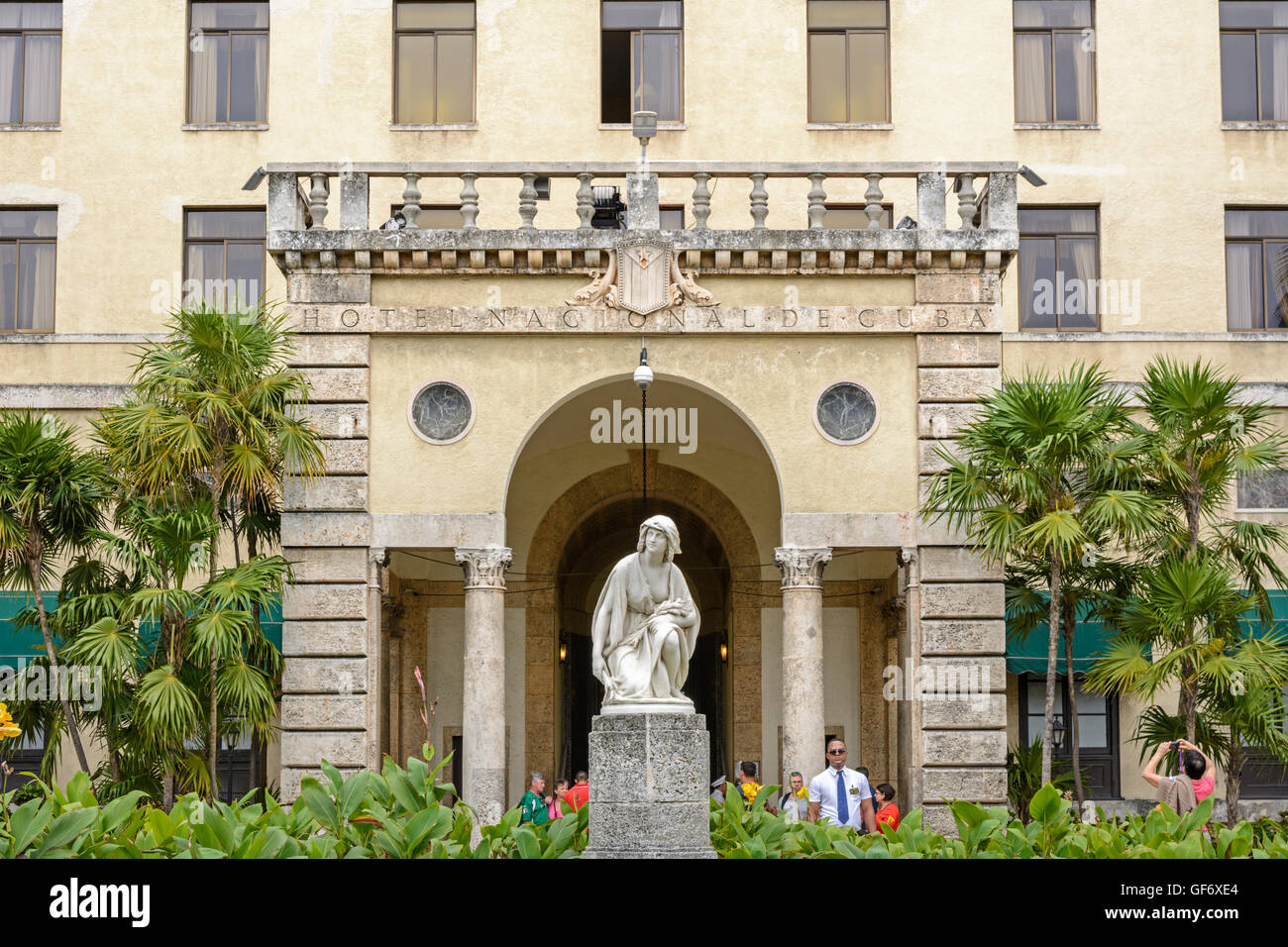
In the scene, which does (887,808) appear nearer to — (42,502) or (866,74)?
(42,502)

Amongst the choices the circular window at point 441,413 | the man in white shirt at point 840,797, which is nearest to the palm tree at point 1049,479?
the man in white shirt at point 840,797

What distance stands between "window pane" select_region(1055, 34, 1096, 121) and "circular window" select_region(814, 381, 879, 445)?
847 centimetres

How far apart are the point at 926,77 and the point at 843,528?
942 centimetres

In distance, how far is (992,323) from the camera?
22156 millimetres

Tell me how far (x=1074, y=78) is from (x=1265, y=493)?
7.30m

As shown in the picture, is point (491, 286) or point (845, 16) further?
point (845, 16)

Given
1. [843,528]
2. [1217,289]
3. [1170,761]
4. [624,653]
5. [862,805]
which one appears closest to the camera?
[624,653]

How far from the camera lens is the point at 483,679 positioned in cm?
2141

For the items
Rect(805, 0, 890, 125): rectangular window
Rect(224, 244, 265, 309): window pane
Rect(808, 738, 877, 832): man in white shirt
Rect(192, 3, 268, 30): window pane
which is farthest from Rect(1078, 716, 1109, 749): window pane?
Rect(192, 3, 268, 30): window pane

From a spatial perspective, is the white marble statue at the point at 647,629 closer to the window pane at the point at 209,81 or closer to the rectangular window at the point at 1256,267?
the rectangular window at the point at 1256,267

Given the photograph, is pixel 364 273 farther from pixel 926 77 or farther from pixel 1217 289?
pixel 1217 289

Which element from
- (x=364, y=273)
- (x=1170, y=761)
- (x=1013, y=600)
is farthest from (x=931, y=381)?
(x=364, y=273)

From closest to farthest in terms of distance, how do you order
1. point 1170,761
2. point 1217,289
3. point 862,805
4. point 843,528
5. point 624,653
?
point 624,653, point 862,805, point 1170,761, point 843,528, point 1217,289

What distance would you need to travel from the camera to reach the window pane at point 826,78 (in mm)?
27828
